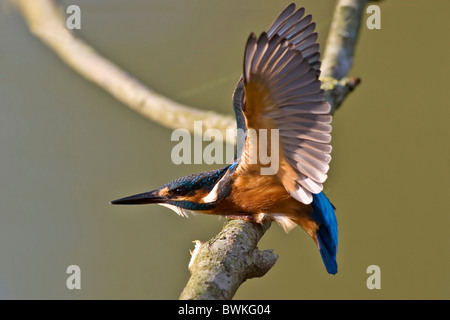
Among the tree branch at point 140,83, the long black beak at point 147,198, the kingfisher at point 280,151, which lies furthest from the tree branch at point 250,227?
the long black beak at point 147,198

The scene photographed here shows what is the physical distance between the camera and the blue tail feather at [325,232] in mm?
2146

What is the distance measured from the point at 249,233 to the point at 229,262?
0.32m

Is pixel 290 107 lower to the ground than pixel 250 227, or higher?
higher

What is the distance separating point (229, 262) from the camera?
65.4 inches

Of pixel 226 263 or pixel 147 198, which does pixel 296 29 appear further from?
pixel 226 263

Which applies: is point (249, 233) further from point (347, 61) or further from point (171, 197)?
point (347, 61)

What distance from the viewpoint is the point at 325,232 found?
86.4 inches

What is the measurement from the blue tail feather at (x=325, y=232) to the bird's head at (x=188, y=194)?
0.40 m

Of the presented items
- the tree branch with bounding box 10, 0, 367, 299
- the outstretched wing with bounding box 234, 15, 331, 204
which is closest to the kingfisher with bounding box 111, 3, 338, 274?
the outstretched wing with bounding box 234, 15, 331, 204

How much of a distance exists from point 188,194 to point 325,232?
1.86 feet

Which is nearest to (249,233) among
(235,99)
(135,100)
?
(235,99)

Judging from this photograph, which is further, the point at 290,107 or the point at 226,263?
the point at 290,107

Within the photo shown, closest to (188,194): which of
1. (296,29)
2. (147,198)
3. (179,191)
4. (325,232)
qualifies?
(179,191)

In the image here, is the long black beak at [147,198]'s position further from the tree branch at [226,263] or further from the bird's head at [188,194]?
the tree branch at [226,263]
